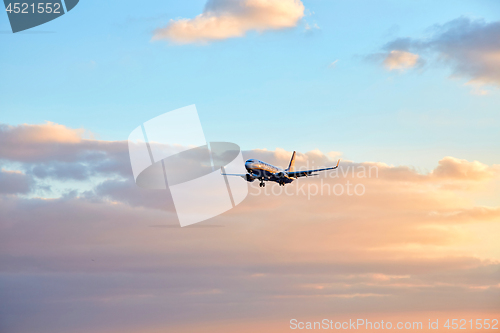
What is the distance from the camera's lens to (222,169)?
17012cm

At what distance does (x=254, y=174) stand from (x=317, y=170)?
22.3m

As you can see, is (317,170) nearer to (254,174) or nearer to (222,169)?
(254,174)

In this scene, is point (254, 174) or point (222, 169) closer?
point (254, 174)

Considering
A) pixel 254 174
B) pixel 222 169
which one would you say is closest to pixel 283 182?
pixel 254 174

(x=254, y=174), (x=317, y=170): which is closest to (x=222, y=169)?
(x=254, y=174)

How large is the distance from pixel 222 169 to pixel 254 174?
17880 millimetres

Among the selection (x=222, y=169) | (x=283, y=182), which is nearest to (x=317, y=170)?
(x=283, y=182)

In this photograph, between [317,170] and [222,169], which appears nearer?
[317,170]

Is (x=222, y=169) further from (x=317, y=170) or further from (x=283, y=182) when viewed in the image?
(x=317, y=170)

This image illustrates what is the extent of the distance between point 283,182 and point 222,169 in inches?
956

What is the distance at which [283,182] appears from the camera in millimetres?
163750

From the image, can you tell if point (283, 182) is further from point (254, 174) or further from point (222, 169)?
point (222, 169)

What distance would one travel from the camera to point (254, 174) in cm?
15712

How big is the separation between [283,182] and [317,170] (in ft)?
47.1
